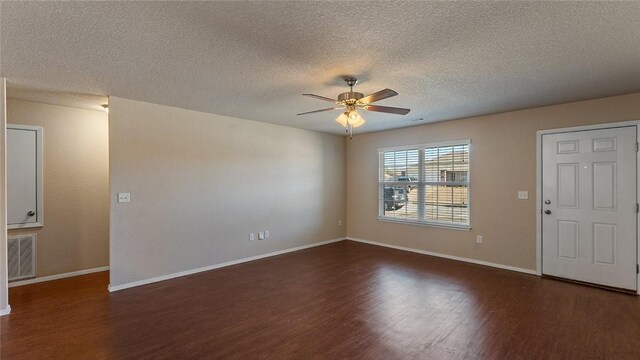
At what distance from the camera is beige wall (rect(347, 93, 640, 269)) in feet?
13.2

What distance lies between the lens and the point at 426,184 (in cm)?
568

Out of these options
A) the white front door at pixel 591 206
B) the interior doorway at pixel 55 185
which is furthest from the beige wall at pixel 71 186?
the white front door at pixel 591 206

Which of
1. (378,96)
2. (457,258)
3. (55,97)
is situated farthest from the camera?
(457,258)

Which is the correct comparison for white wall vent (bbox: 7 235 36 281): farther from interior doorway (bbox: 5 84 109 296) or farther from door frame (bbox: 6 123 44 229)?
door frame (bbox: 6 123 44 229)

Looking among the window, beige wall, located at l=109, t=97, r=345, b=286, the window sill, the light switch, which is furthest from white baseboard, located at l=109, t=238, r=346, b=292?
the window

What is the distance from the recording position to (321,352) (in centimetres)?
241

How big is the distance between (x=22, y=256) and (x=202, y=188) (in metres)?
2.49

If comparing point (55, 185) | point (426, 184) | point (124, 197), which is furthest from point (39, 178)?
point (426, 184)

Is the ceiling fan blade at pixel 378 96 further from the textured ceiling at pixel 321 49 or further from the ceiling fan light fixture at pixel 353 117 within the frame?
the textured ceiling at pixel 321 49

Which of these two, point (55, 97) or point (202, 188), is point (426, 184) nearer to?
point (202, 188)

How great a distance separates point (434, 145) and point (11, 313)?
247 inches

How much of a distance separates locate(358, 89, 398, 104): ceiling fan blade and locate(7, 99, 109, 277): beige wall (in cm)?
426

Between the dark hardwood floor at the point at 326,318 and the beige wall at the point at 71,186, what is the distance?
0.39 meters

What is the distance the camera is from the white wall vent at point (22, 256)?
3944mm
